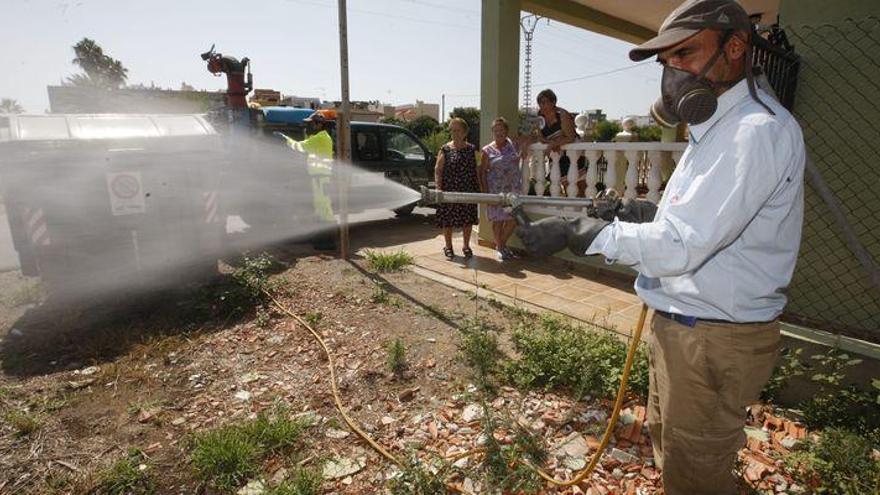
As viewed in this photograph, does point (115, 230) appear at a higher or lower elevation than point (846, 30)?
lower

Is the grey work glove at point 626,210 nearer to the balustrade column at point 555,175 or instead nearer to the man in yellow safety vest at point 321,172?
the balustrade column at point 555,175

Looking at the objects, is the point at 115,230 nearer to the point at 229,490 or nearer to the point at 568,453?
the point at 229,490

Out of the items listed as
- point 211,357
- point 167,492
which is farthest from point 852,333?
point 211,357

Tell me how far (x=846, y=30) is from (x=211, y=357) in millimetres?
5449

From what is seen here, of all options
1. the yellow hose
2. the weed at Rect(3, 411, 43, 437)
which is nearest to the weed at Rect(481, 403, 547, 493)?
the yellow hose

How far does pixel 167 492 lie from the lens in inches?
98.3

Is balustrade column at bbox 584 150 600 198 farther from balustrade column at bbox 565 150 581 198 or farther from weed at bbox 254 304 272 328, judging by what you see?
weed at bbox 254 304 272 328

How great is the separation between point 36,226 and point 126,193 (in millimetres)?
894

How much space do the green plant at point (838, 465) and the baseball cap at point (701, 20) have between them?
211 cm

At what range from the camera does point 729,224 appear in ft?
4.88

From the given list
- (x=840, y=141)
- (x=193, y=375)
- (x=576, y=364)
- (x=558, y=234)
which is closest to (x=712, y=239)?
(x=558, y=234)

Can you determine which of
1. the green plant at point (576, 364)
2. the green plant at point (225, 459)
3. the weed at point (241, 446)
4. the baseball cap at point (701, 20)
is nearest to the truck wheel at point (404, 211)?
the green plant at point (576, 364)

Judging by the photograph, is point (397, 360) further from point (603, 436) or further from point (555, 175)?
point (555, 175)

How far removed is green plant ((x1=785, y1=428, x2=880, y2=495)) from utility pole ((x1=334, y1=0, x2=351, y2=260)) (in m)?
5.35
